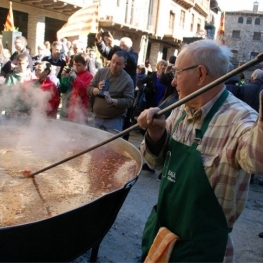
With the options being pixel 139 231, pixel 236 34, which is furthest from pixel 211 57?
pixel 236 34

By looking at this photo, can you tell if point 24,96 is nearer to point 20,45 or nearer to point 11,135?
point 11,135

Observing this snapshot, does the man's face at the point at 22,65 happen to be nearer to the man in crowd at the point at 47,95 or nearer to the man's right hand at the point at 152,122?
the man in crowd at the point at 47,95

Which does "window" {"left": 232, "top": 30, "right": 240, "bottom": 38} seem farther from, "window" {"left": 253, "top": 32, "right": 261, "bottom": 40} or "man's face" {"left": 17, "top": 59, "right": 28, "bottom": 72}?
"man's face" {"left": 17, "top": 59, "right": 28, "bottom": 72}

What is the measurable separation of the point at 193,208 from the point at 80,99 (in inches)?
147

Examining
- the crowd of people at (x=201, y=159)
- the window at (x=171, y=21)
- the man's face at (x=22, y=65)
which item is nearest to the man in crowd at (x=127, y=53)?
the man's face at (x=22, y=65)

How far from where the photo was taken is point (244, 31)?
52.3 metres

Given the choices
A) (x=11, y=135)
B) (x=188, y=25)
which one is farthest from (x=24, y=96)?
(x=188, y=25)

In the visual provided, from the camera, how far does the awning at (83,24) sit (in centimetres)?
793

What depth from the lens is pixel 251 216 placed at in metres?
3.99

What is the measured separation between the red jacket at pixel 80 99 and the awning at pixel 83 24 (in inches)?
122

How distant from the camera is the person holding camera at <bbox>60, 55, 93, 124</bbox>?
198 inches

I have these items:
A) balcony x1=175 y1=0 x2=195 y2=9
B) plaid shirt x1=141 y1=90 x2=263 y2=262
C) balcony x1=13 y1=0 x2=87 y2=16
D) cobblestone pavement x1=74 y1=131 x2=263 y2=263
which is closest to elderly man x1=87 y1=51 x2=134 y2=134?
cobblestone pavement x1=74 y1=131 x2=263 y2=263

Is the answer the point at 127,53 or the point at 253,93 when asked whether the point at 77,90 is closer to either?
the point at 127,53

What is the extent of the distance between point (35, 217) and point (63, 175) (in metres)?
0.75
